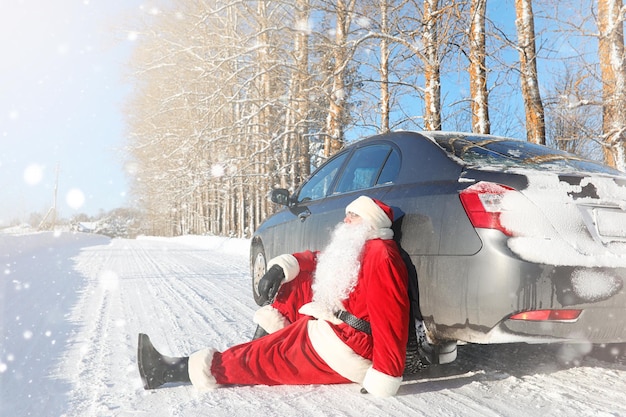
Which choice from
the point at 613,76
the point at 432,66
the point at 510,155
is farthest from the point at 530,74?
the point at 510,155

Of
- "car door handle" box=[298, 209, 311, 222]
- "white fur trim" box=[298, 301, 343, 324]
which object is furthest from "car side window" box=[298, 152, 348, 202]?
"white fur trim" box=[298, 301, 343, 324]

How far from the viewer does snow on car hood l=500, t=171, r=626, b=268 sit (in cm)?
196

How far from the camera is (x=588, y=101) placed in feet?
24.9

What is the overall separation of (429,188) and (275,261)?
0.96m

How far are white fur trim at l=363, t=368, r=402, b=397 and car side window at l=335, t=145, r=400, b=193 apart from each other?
1.18m

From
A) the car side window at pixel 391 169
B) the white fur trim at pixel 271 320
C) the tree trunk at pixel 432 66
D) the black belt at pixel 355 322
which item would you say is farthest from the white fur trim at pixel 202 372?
the tree trunk at pixel 432 66

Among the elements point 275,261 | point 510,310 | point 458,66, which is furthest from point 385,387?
point 458,66

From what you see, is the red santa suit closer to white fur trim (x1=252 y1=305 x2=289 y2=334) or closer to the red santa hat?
the red santa hat

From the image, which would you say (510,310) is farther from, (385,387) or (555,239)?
(385,387)

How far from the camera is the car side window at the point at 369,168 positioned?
9.27ft

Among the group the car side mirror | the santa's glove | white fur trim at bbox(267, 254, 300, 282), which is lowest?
the santa's glove

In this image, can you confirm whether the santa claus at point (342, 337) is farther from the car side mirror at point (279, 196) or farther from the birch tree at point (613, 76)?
the birch tree at point (613, 76)

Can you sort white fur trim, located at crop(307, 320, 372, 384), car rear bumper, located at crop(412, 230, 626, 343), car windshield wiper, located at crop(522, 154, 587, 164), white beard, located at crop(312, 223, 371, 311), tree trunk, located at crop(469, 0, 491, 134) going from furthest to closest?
tree trunk, located at crop(469, 0, 491, 134), car windshield wiper, located at crop(522, 154, 587, 164), white beard, located at crop(312, 223, 371, 311), white fur trim, located at crop(307, 320, 372, 384), car rear bumper, located at crop(412, 230, 626, 343)

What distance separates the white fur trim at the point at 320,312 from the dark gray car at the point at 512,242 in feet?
1.56
